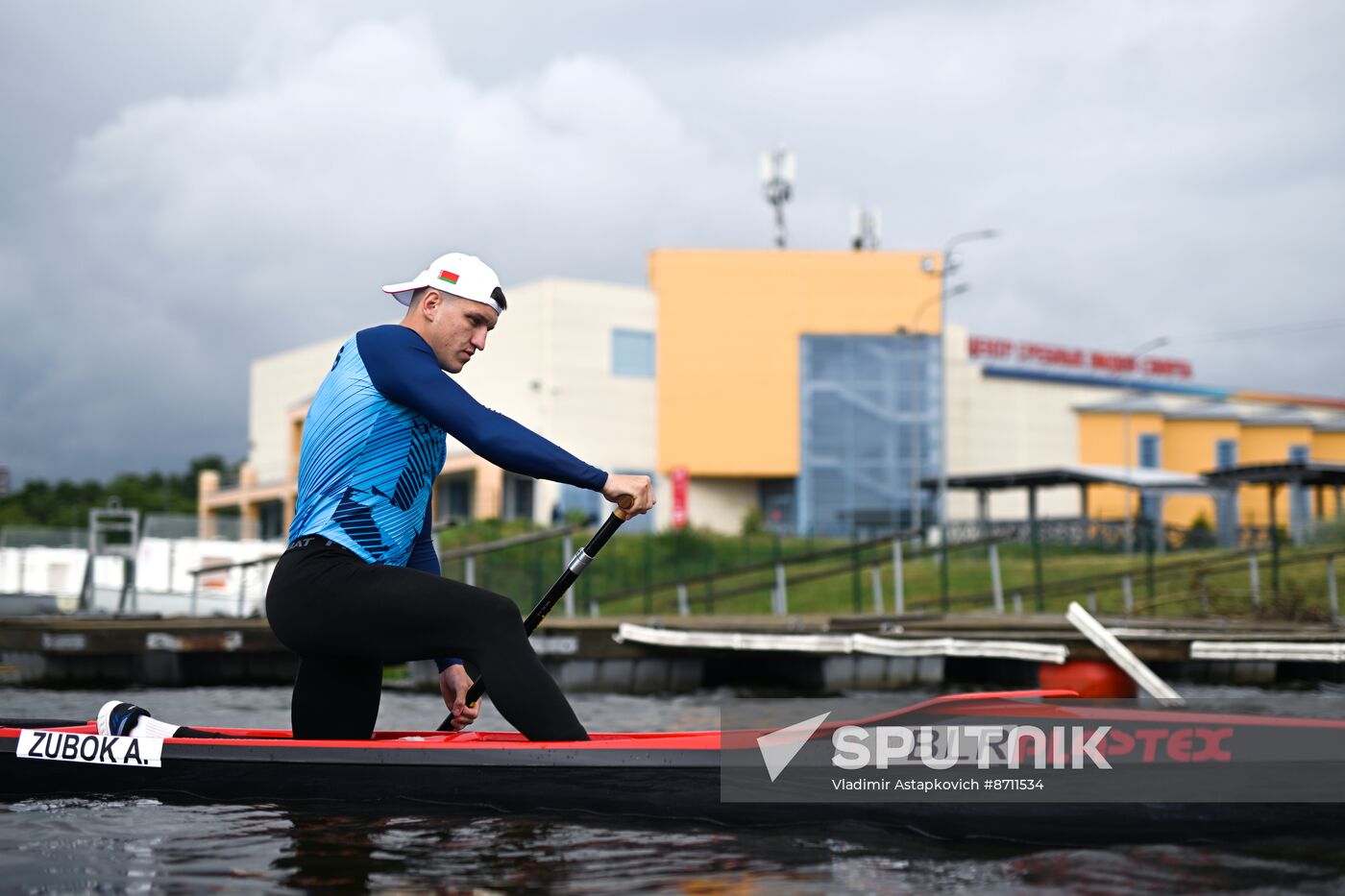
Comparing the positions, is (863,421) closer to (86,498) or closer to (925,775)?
(925,775)

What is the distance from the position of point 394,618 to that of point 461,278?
105 cm

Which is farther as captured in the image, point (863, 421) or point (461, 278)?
point (863, 421)

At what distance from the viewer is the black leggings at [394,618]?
3.88 metres

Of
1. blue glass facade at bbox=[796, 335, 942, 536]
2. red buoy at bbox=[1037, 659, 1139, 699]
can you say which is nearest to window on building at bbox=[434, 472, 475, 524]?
blue glass facade at bbox=[796, 335, 942, 536]

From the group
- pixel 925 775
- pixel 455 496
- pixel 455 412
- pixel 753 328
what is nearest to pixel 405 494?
pixel 455 412

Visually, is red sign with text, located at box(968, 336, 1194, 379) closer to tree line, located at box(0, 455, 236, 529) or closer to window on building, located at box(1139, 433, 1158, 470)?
window on building, located at box(1139, 433, 1158, 470)

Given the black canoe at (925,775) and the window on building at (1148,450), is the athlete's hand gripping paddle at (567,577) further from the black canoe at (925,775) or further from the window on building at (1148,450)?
the window on building at (1148,450)

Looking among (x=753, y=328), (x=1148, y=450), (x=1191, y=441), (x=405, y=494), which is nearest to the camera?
(x=405, y=494)

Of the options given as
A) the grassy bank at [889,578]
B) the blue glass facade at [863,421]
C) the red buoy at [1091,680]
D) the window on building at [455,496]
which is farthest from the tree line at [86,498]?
the red buoy at [1091,680]

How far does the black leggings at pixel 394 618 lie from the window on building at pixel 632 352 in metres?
49.0

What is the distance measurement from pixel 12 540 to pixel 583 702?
13463 mm

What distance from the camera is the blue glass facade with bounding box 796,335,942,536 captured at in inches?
2111

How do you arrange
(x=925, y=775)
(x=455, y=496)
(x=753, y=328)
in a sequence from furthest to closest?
(x=455, y=496)
(x=753, y=328)
(x=925, y=775)

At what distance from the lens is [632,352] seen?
53.4 m
